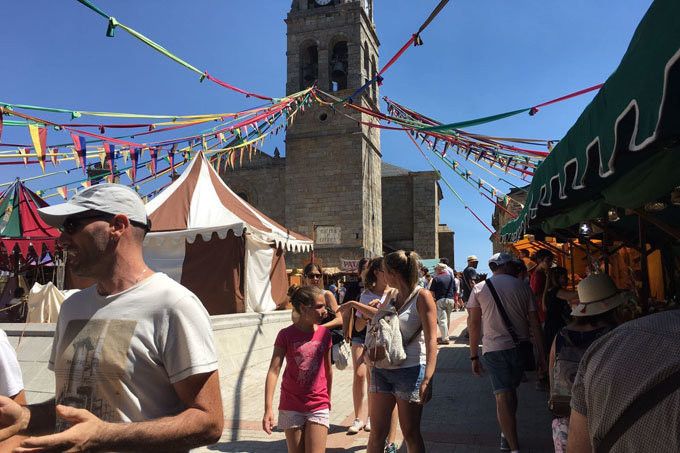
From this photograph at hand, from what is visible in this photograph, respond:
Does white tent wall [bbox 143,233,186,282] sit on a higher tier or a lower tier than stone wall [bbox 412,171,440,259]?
lower

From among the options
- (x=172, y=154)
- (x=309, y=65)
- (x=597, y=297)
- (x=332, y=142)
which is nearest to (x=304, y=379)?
(x=597, y=297)

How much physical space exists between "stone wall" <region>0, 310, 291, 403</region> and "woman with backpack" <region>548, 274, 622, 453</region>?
4.83 metres

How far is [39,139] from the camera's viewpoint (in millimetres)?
8289

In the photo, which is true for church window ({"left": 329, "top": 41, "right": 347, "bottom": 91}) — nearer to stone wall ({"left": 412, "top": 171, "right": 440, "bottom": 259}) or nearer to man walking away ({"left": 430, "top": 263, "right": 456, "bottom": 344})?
stone wall ({"left": 412, "top": 171, "right": 440, "bottom": 259})

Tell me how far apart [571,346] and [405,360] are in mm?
1151

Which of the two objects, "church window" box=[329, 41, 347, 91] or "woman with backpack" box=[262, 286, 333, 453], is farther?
"church window" box=[329, 41, 347, 91]

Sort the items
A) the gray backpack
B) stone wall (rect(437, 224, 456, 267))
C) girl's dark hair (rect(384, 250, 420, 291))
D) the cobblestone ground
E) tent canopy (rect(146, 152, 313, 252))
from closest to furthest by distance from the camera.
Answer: the gray backpack → girl's dark hair (rect(384, 250, 420, 291)) → the cobblestone ground → tent canopy (rect(146, 152, 313, 252)) → stone wall (rect(437, 224, 456, 267))

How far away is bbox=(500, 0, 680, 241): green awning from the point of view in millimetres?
1673

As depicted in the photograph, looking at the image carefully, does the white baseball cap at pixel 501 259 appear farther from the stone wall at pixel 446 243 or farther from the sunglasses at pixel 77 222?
the stone wall at pixel 446 243

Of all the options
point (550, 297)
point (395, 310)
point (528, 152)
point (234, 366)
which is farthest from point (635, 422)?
point (528, 152)

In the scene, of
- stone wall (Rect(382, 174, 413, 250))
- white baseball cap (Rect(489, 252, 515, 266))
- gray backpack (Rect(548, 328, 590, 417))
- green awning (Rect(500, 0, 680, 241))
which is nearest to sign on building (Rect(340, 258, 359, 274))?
stone wall (Rect(382, 174, 413, 250))

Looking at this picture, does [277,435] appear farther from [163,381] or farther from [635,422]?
[635,422]

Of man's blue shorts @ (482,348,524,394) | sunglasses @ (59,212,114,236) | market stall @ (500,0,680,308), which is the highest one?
market stall @ (500,0,680,308)

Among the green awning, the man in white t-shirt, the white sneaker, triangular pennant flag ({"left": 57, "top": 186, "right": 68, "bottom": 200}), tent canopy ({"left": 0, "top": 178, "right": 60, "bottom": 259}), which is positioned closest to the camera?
the man in white t-shirt
